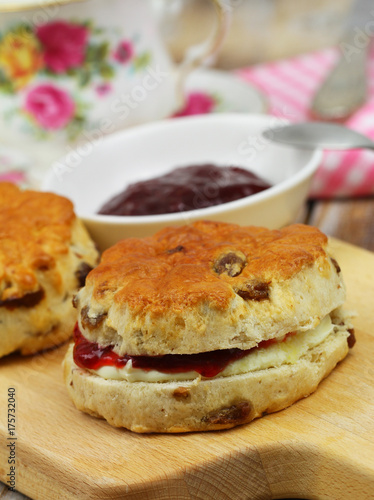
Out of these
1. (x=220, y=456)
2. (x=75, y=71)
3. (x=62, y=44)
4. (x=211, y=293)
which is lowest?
(x=220, y=456)

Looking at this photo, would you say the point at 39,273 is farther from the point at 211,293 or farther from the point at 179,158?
the point at 179,158

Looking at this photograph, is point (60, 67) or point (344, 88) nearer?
point (60, 67)

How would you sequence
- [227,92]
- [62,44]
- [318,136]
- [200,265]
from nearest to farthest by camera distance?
[200,265]
[318,136]
[62,44]
[227,92]

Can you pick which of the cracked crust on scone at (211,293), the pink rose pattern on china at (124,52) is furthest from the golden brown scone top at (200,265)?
the pink rose pattern on china at (124,52)

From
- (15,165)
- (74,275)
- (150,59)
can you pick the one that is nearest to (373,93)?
(150,59)

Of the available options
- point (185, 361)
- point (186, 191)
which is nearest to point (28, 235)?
point (186, 191)

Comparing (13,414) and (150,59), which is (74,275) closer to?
(13,414)
